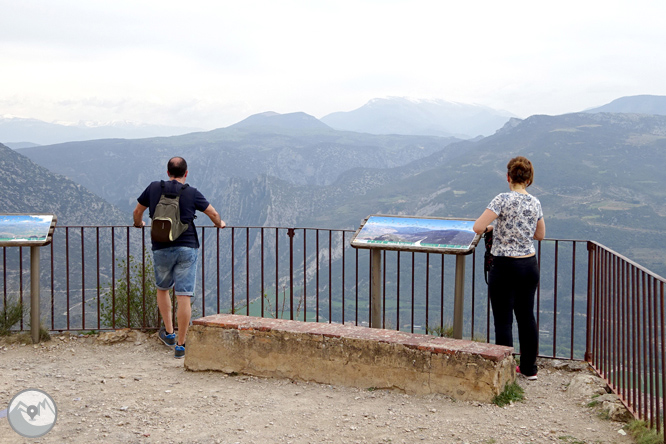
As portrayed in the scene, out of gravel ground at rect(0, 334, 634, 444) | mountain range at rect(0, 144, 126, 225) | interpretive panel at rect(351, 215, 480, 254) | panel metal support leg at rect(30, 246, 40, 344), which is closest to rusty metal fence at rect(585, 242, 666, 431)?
gravel ground at rect(0, 334, 634, 444)

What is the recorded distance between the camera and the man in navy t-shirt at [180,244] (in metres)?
4.97

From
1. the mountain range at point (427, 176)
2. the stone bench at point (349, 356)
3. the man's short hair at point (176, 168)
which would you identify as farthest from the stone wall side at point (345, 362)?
the mountain range at point (427, 176)

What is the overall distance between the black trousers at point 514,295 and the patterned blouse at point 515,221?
8cm

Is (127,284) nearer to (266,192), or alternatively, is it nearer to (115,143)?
(266,192)

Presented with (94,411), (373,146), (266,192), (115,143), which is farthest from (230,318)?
(373,146)

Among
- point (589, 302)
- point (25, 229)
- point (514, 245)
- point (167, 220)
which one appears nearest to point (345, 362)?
point (514, 245)

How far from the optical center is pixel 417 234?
536 cm

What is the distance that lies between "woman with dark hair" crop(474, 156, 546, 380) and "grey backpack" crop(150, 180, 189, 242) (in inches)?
→ 91.9

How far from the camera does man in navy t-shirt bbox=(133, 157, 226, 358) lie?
497cm

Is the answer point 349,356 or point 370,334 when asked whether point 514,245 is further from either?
point 349,356

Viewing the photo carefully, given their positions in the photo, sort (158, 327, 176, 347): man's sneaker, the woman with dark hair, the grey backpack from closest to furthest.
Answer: the woman with dark hair, the grey backpack, (158, 327, 176, 347): man's sneaker

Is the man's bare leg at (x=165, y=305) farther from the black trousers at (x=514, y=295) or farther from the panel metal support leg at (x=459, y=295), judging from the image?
the black trousers at (x=514, y=295)

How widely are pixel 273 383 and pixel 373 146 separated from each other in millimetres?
183570

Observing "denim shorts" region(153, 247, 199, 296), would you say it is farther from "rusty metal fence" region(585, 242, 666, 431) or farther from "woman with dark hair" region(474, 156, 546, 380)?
"rusty metal fence" region(585, 242, 666, 431)
